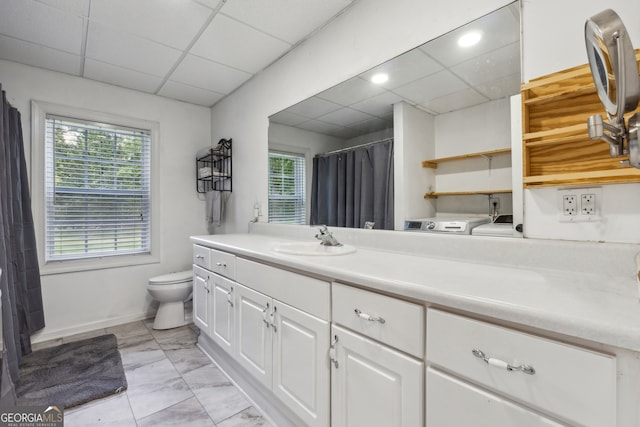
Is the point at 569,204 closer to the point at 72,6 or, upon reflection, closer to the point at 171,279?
the point at 72,6

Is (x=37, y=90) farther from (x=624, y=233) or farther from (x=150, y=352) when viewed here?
(x=624, y=233)

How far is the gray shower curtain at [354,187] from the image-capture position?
1.71 metres

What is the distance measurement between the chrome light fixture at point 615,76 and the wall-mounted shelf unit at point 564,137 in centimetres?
29

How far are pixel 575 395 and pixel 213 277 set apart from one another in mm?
1925

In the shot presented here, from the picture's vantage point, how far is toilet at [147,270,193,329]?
2.70m

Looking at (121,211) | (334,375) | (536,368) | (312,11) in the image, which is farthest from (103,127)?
(536,368)

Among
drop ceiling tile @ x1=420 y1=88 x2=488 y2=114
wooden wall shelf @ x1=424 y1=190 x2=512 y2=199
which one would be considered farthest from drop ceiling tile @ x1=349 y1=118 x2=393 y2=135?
wooden wall shelf @ x1=424 y1=190 x2=512 y2=199

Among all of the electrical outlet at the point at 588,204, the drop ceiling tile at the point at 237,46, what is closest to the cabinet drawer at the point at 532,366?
the electrical outlet at the point at 588,204

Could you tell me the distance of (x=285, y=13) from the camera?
1854 millimetres

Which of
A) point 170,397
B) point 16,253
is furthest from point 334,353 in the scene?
point 16,253

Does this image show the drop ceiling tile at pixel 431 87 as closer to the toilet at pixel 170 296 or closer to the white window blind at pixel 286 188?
the white window blind at pixel 286 188

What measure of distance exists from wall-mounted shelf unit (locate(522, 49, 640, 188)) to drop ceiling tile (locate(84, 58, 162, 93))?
2930mm

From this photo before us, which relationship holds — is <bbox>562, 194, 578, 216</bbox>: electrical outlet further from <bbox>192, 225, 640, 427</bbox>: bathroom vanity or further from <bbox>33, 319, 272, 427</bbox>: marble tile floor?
<bbox>33, 319, 272, 427</bbox>: marble tile floor

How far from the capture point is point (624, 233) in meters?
0.94
